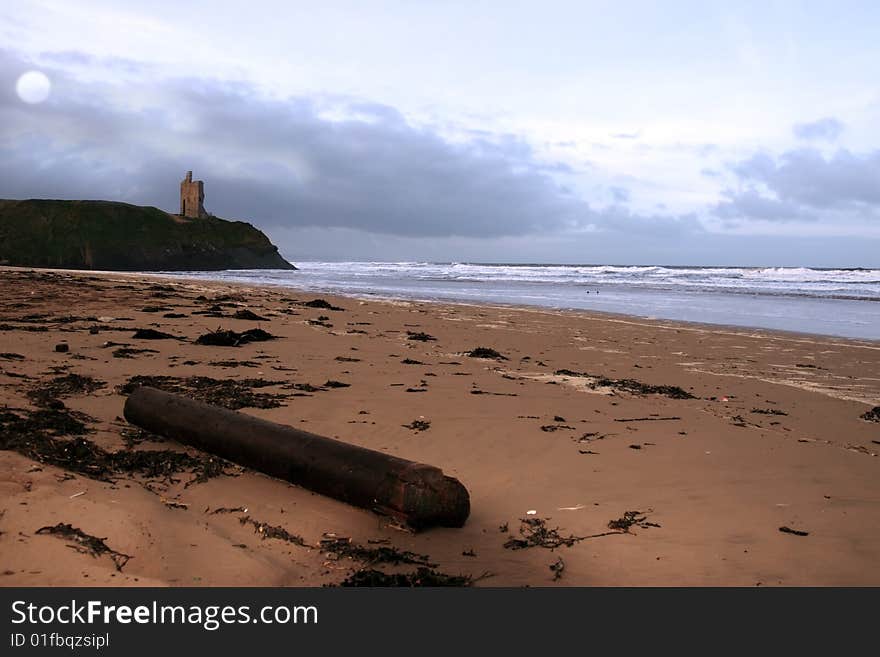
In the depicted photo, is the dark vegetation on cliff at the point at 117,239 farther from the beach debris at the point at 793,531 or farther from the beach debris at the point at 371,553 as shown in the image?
the beach debris at the point at 793,531

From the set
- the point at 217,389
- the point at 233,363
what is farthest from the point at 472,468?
the point at 233,363

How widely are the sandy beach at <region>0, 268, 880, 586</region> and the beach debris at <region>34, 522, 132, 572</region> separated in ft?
0.04

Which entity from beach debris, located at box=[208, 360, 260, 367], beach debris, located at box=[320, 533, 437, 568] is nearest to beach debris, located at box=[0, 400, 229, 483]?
beach debris, located at box=[320, 533, 437, 568]

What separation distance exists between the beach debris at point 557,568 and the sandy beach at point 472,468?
0.02m

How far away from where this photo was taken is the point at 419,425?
17.4ft

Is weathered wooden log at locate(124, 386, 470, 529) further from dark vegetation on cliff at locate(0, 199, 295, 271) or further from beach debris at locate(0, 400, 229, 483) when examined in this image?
dark vegetation on cliff at locate(0, 199, 295, 271)

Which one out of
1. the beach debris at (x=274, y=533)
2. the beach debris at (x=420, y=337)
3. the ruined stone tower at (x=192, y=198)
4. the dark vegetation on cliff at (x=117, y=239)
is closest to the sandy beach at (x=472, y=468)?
the beach debris at (x=274, y=533)

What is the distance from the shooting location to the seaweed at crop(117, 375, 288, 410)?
5641 mm

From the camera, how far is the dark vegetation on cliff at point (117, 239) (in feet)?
169
